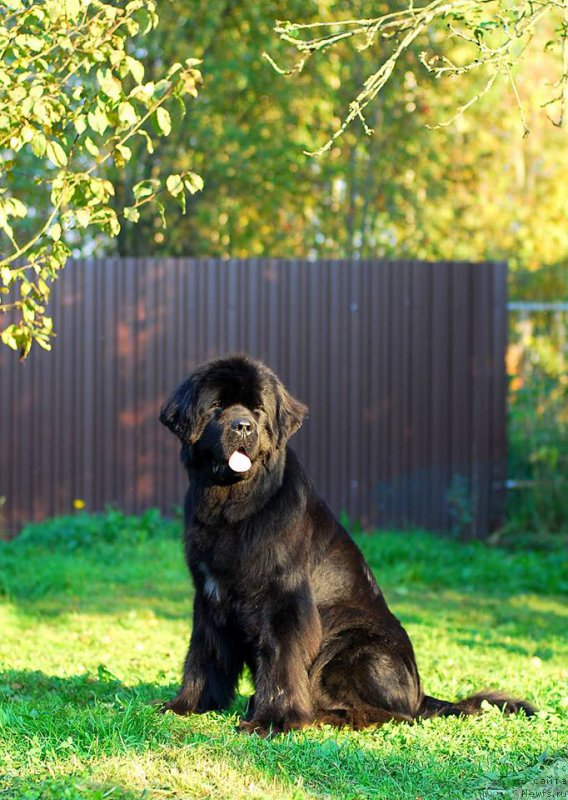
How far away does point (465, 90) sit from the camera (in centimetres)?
1714

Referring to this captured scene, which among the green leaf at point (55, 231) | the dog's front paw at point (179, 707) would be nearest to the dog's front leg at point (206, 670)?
the dog's front paw at point (179, 707)

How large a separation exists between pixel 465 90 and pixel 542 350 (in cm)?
712

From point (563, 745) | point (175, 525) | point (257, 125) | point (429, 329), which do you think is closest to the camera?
point (563, 745)

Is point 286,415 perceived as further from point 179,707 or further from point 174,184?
point 179,707

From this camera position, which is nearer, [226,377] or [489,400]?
[226,377]

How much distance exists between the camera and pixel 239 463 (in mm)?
4762

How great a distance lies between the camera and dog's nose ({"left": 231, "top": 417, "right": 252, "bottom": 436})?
4770 mm

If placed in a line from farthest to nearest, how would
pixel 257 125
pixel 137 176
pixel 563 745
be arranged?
pixel 257 125 → pixel 137 176 → pixel 563 745

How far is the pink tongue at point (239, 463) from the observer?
4.75 meters

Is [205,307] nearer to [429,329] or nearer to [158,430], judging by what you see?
[158,430]

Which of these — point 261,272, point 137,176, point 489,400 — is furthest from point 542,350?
point 137,176

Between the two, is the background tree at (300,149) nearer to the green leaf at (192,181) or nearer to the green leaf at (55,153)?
the green leaf at (192,181)

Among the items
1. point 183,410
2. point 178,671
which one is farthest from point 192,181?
point 178,671

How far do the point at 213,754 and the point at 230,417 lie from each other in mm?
1389
